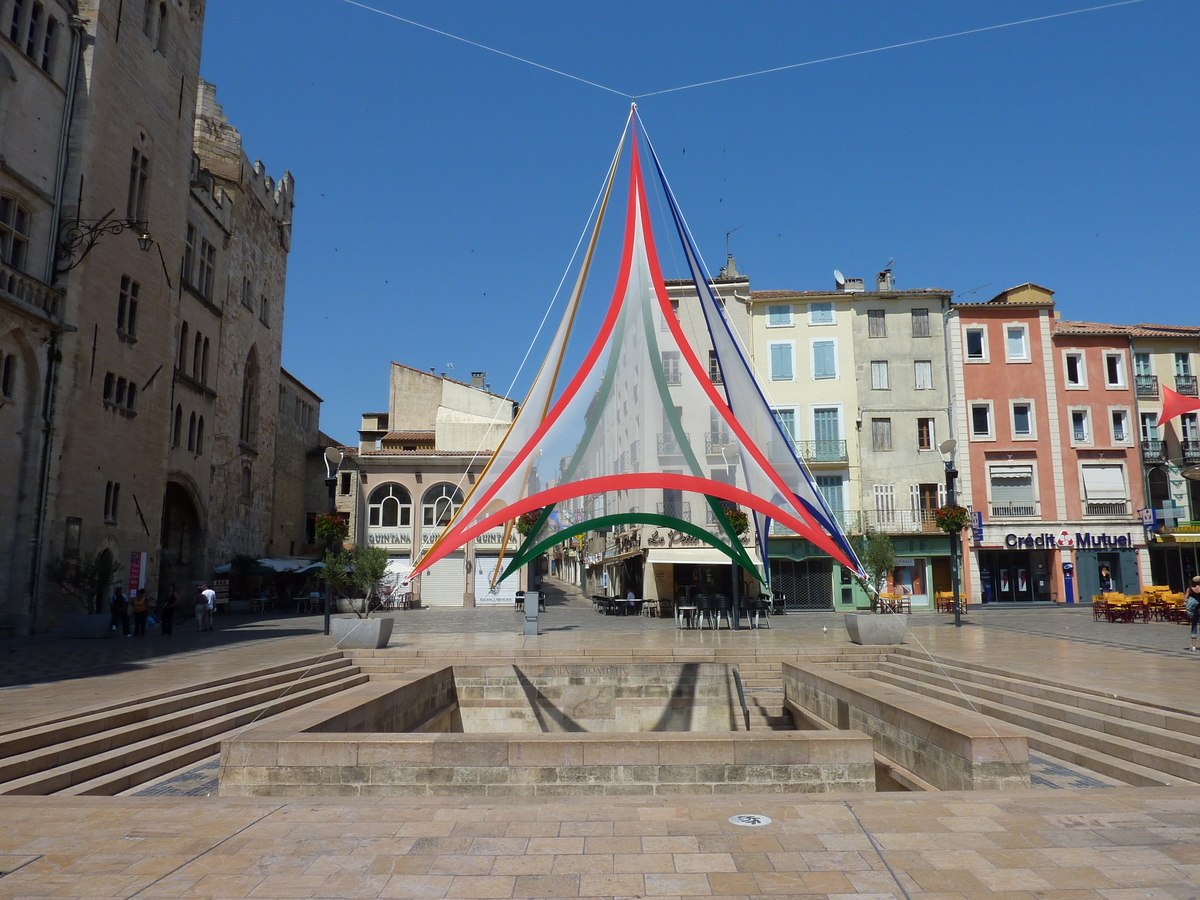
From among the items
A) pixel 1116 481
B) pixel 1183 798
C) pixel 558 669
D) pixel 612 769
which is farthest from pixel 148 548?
pixel 1116 481

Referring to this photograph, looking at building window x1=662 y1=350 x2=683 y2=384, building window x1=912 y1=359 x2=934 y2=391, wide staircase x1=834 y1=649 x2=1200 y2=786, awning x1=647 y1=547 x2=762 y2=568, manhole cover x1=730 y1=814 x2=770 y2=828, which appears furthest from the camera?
building window x1=912 y1=359 x2=934 y2=391

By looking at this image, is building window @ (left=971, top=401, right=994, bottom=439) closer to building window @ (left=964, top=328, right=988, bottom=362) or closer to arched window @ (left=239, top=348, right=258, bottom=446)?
building window @ (left=964, top=328, right=988, bottom=362)

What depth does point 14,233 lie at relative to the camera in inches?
757

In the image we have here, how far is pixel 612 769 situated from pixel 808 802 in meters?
1.65

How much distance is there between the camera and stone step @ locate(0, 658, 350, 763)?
23.5ft

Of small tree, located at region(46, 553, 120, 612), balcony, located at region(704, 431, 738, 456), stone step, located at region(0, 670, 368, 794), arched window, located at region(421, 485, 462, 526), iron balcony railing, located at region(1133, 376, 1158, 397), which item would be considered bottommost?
stone step, located at region(0, 670, 368, 794)

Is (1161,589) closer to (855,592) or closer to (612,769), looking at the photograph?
(855,592)

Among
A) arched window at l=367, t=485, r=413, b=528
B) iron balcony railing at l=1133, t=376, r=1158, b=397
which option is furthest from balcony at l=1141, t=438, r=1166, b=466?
arched window at l=367, t=485, r=413, b=528

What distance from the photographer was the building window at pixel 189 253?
98.4 feet

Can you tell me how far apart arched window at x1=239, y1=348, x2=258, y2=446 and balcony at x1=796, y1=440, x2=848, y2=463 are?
948 inches

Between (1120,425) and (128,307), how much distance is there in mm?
36052

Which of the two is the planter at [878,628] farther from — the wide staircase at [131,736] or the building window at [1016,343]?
the building window at [1016,343]

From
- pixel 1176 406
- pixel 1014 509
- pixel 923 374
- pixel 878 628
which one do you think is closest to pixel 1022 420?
pixel 1014 509

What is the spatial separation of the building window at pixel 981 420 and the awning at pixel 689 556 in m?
12.9
